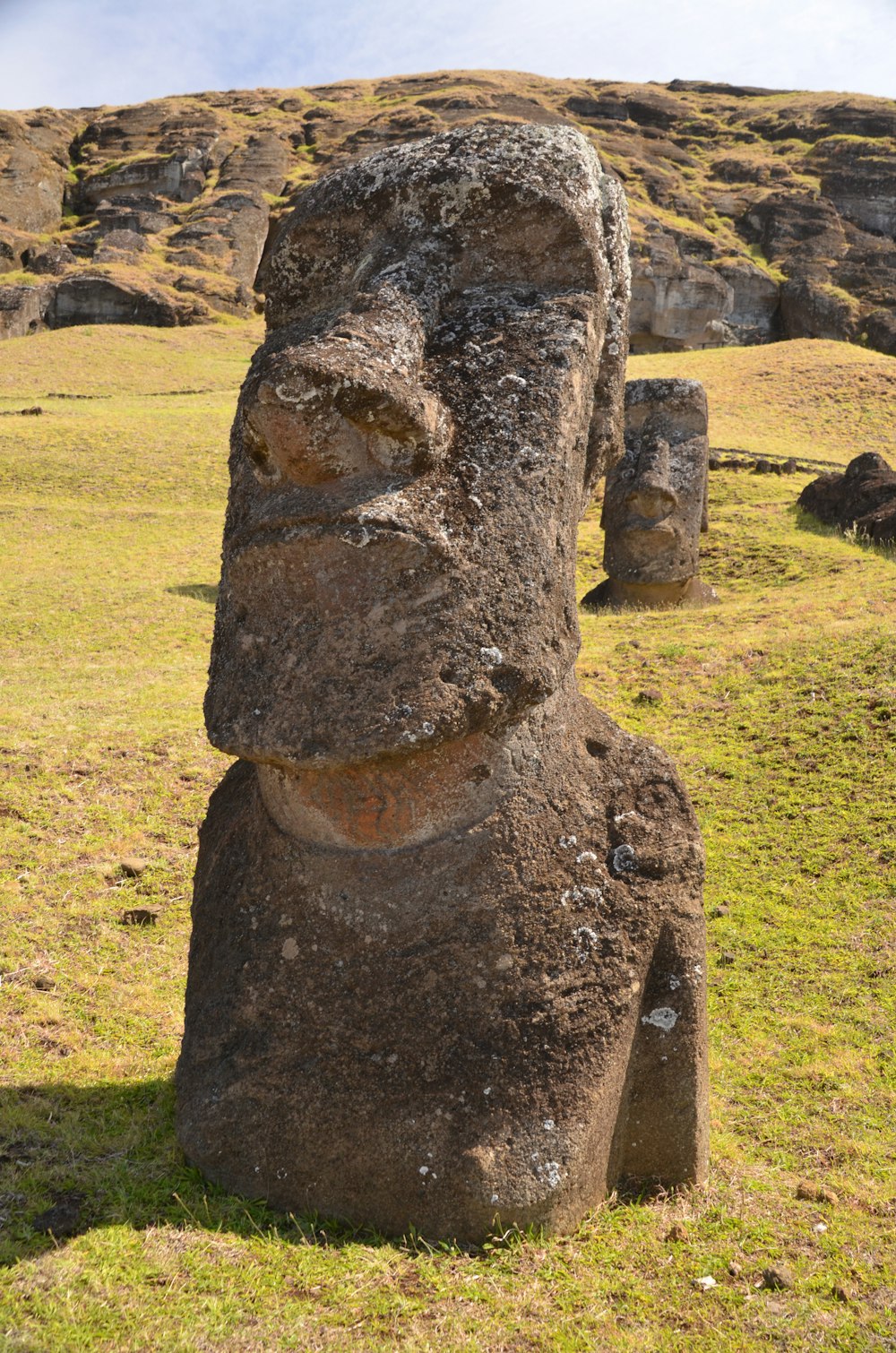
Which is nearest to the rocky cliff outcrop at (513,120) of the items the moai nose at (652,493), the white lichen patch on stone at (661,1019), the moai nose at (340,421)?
the moai nose at (652,493)

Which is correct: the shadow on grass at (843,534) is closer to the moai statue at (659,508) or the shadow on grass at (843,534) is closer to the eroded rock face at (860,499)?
the eroded rock face at (860,499)

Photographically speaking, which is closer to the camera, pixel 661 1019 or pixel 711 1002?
pixel 661 1019

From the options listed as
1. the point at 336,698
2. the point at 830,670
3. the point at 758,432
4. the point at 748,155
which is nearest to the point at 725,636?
the point at 830,670

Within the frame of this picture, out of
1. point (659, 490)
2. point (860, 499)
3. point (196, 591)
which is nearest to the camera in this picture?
point (659, 490)

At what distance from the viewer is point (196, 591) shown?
15.9 meters

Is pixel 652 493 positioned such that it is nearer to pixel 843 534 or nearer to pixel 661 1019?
pixel 843 534

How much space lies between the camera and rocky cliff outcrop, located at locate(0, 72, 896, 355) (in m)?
52.2

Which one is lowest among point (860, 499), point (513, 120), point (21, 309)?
point (860, 499)

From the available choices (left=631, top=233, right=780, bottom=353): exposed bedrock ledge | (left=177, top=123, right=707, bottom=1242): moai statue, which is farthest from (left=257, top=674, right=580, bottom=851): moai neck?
(left=631, top=233, right=780, bottom=353): exposed bedrock ledge

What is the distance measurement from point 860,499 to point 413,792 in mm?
16275

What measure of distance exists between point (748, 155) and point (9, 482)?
70628 millimetres

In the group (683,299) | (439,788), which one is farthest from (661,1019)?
(683,299)

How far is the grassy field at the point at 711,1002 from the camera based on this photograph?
10.1ft

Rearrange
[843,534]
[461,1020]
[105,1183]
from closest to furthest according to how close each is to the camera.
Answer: [461,1020] → [105,1183] → [843,534]
